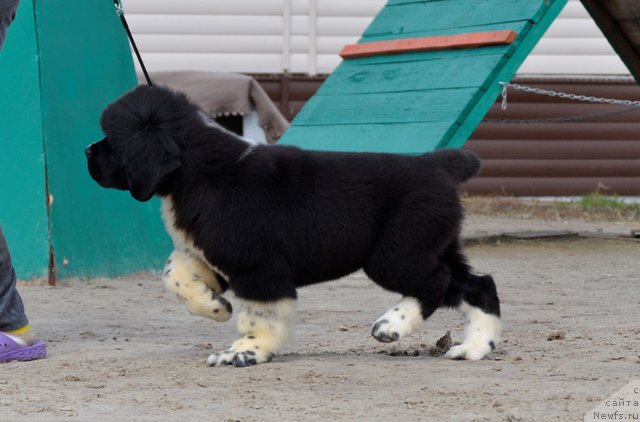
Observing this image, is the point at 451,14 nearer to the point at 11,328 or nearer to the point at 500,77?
the point at 500,77

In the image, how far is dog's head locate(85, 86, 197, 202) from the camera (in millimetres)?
3631

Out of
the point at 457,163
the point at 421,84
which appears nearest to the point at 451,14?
the point at 421,84

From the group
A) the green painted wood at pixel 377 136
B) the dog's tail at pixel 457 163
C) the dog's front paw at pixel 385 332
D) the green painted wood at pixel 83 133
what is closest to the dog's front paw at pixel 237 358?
the dog's front paw at pixel 385 332

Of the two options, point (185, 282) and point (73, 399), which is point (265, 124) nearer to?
point (185, 282)

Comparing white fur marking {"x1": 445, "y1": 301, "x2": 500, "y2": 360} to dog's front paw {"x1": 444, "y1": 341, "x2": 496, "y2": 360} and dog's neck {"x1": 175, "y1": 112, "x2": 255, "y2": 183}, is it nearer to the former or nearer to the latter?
dog's front paw {"x1": 444, "y1": 341, "x2": 496, "y2": 360}

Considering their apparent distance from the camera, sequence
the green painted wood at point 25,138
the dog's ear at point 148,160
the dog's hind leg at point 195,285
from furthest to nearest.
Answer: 1. the green painted wood at point 25,138
2. the dog's hind leg at point 195,285
3. the dog's ear at point 148,160

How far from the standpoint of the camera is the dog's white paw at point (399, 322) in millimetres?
3699

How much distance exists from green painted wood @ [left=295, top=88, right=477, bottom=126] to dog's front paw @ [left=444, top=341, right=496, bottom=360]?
3.22m

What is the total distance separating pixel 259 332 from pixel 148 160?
0.67 meters

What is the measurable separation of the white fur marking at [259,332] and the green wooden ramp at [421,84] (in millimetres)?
3174

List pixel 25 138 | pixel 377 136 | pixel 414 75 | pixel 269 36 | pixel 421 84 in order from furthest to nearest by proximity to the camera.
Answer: pixel 269 36
pixel 414 75
pixel 421 84
pixel 377 136
pixel 25 138

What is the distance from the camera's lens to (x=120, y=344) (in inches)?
166

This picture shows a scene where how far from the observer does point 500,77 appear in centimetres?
708

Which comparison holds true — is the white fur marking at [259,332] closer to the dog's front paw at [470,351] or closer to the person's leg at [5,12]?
the dog's front paw at [470,351]
